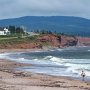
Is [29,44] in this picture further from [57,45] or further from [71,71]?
[71,71]

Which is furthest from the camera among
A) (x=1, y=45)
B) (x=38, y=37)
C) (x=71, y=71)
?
(x=38, y=37)

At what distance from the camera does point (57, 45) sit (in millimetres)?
190875

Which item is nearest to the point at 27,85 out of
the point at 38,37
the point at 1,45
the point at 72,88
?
the point at 72,88

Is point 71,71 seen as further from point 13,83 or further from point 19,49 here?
point 19,49

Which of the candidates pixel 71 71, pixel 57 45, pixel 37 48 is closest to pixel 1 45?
pixel 37 48

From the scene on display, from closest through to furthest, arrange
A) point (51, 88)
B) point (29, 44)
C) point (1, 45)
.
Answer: point (51, 88) → point (1, 45) → point (29, 44)

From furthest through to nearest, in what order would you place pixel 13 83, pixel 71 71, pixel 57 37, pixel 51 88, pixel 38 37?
pixel 57 37 < pixel 38 37 < pixel 71 71 < pixel 13 83 < pixel 51 88

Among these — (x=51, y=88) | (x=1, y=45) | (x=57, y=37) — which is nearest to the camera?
(x=51, y=88)

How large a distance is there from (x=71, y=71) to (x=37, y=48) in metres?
112

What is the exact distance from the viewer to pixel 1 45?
154m

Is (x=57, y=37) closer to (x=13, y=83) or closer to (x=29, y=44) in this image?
(x=29, y=44)

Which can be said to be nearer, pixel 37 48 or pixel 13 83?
pixel 13 83

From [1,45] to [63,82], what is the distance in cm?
11372

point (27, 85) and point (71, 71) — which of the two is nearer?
point (27, 85)
